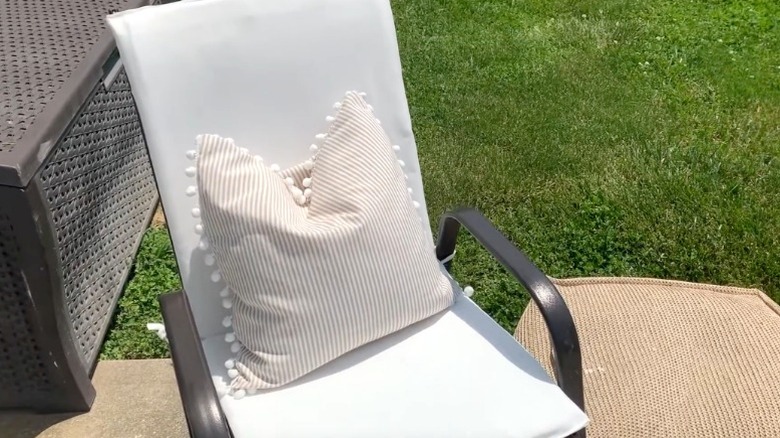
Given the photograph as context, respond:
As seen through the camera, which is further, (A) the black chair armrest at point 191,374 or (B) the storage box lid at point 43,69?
(B) the storage box lid at point 43,69

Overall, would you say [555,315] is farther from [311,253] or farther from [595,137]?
[595,137]

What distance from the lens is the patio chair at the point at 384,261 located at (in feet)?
4.92

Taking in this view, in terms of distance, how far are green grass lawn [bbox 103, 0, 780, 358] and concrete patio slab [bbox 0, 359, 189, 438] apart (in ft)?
0.36

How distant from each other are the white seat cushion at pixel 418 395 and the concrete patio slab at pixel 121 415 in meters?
0.47

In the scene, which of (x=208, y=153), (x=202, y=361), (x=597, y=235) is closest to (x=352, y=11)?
(x=208, y=153)

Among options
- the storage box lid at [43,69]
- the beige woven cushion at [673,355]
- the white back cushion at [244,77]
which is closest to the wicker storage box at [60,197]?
the storage box lid at [43,69]

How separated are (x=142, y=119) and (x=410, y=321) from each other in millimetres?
748

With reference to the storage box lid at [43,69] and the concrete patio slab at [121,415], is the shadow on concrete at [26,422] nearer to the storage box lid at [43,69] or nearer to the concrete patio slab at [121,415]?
the concrete patio slab at [121,415]

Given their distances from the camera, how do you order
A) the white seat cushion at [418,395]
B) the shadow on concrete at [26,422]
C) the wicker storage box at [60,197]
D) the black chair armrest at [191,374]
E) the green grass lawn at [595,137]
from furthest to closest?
the green grass lawn at [595,137] → the shadow on concrete at [26,422] → the wicker storage box at [60,197] → the white seat cushion at [418,395] → the black chair armrest at [191,374]

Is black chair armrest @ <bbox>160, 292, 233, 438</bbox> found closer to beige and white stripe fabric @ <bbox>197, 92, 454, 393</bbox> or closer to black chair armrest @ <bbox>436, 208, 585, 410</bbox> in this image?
beige and white stripe fabric @ <bbox>197, 92, 454, 393</bbox>

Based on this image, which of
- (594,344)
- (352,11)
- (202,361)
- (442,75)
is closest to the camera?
(202,361)

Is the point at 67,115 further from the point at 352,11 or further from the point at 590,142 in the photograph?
the point at 590,142

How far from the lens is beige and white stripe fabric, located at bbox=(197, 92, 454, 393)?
155 centimetres

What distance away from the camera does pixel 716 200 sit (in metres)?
2.82
